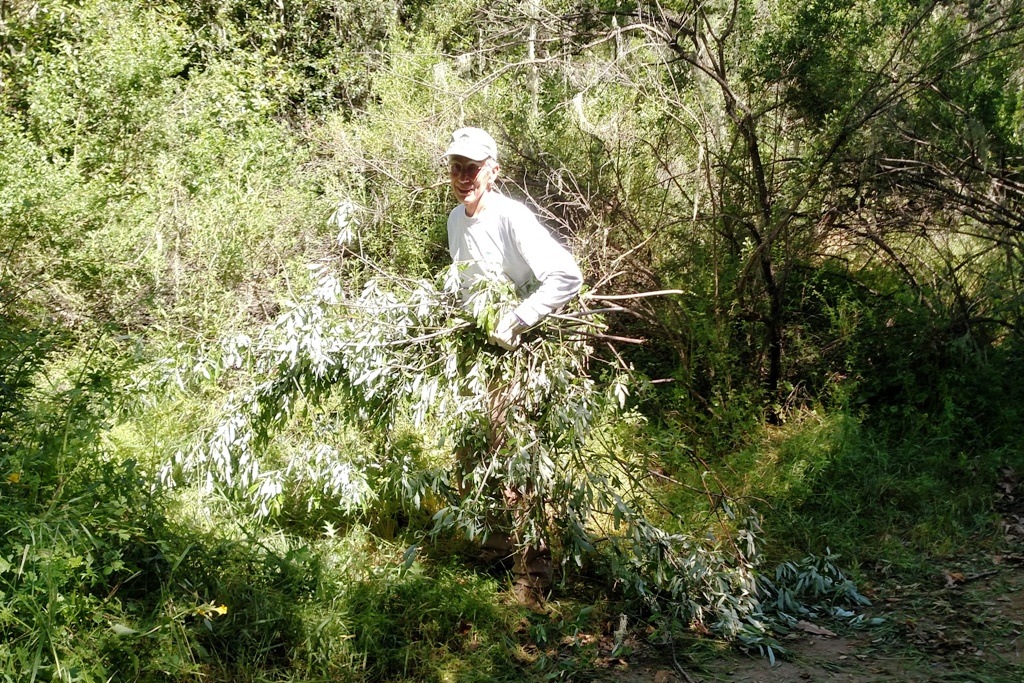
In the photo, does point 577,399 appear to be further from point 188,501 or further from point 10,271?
point 10,271

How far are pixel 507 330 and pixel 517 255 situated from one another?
41 centimetres

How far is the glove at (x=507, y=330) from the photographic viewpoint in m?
4.05

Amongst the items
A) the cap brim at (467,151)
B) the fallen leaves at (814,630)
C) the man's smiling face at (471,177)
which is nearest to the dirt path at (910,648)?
the fallen leaves at (814,630)

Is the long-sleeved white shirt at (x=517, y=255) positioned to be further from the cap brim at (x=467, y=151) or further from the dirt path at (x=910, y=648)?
the dirt path at (x=910, y=648)

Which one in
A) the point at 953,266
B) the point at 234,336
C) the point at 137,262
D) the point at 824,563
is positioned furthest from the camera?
the point at 137,262

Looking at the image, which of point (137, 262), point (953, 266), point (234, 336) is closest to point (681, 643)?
point (234, 336)

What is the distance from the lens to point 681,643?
4270 mm

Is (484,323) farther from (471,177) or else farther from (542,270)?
(471,177)

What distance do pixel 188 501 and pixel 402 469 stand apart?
132 cm

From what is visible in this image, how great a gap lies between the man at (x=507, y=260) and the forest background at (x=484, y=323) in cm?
19

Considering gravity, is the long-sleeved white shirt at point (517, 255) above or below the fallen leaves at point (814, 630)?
above

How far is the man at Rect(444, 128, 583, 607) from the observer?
4090 mm

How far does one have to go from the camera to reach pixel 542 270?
13.5 ft

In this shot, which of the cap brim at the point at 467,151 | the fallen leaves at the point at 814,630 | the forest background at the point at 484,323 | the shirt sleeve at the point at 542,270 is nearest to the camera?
the forest background at the point at 484,323
